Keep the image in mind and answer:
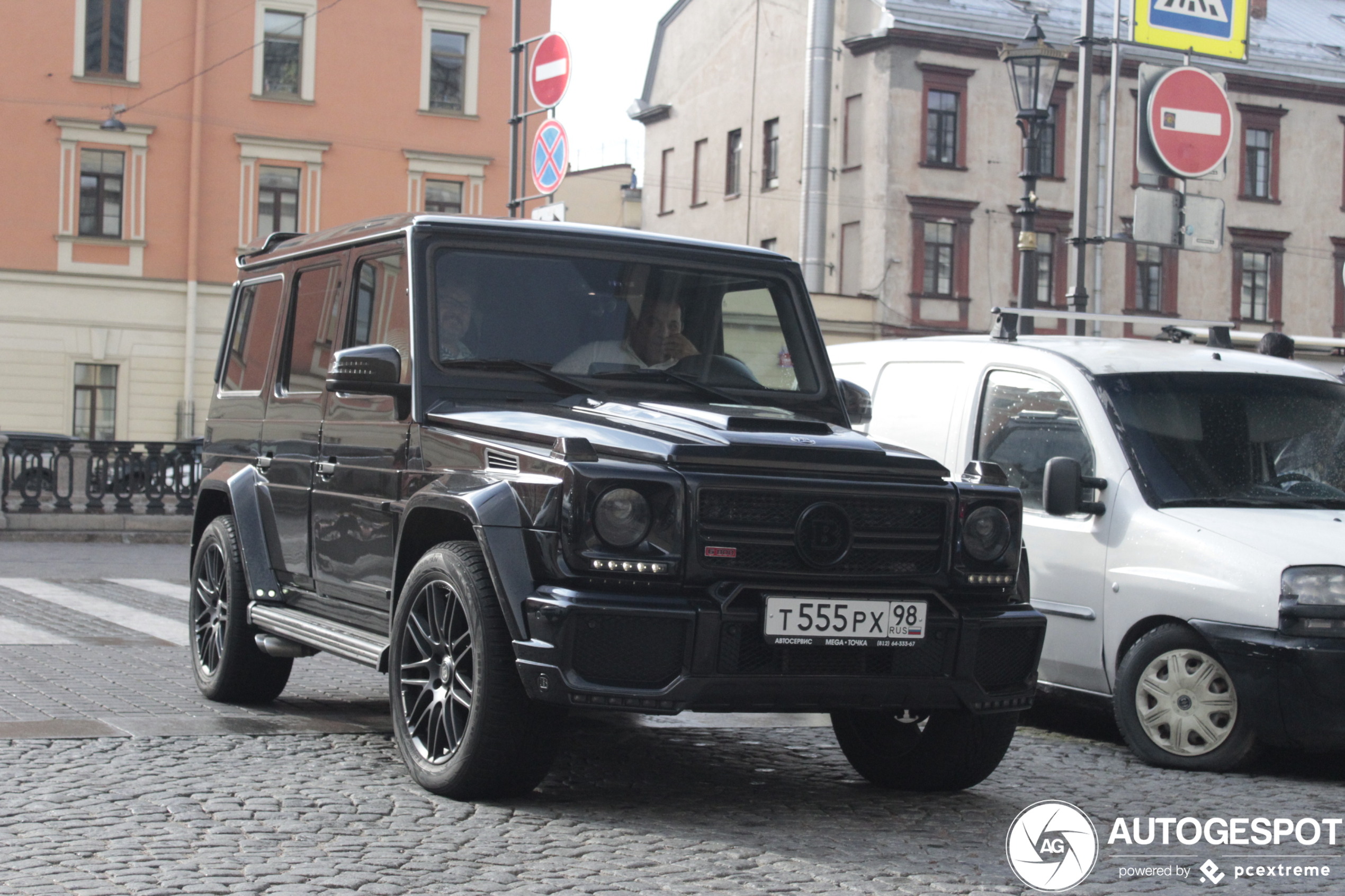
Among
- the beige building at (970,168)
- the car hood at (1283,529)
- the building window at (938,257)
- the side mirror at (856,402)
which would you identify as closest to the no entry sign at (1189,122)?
the car hood at (1283,529)

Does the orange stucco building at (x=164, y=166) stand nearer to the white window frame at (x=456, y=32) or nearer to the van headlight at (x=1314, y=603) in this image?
the white window frame at (x=456, y=32)

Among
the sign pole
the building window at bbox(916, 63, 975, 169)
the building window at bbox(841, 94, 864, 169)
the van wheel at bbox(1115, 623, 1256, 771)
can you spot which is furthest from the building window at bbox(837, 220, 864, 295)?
the van wheel at bbox(1115, 623, 1256, 771)

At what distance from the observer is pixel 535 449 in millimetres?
5684

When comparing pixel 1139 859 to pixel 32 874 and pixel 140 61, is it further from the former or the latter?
pixel 140 61

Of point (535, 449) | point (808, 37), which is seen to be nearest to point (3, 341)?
point (808, 37)

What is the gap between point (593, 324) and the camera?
6.76 meters

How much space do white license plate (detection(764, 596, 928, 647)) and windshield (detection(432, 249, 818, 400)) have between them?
4.70ft

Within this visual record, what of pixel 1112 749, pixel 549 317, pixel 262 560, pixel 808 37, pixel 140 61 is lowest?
pixel 1112 749

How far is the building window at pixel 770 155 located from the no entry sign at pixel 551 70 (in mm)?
31251

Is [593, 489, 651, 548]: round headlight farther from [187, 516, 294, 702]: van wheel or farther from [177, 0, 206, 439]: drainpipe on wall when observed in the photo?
[177, 0, 206, 439]: drainpipe on wall

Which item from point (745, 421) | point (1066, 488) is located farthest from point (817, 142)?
point (745, 421)

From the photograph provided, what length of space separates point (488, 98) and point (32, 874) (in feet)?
127

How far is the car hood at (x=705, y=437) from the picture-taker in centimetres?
555

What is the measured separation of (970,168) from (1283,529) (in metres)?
41.4
